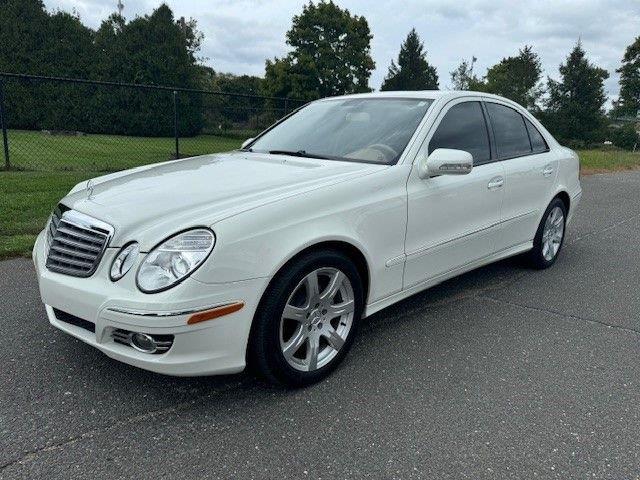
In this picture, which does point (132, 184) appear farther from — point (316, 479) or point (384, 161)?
point (316, 479)

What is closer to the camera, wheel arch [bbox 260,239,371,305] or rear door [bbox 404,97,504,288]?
wheel arch [bbox 260,239,371,305]

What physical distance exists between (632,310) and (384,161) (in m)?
2.41

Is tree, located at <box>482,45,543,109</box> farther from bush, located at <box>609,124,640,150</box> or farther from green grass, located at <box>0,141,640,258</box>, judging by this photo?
green grass, located at <box>0,141,640,258</box>

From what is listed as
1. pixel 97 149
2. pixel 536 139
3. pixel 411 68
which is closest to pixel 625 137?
pixel 411 68

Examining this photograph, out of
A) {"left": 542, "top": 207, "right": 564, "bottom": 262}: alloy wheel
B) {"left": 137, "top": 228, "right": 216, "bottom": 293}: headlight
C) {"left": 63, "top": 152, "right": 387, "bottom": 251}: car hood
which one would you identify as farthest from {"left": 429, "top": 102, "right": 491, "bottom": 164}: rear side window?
{"left": 137, "top": 228, "right": 216, "bottom": 293}: headlight

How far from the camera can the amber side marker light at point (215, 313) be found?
233 centimetres

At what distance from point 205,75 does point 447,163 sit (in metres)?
46.0

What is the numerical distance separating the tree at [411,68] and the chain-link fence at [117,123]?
43736mm

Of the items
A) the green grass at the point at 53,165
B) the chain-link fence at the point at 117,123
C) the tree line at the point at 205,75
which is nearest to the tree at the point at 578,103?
the tree line at the point at 205,75

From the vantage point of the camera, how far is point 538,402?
109 inches

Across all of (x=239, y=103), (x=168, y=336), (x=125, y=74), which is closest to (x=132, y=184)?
(x=168, y=336)

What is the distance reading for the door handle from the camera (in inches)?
157

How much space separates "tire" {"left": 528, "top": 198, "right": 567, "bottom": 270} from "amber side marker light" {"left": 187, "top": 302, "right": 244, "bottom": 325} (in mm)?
3397

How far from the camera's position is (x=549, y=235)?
5.11 metres
